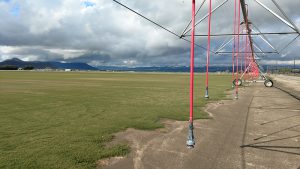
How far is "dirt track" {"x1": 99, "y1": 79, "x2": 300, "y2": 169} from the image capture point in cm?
849

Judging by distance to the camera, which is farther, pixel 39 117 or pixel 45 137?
pixel 39 117

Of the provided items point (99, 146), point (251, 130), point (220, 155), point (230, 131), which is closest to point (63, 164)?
point (99, 146)

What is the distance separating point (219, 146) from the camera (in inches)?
410

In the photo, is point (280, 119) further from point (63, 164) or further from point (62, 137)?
point (63, 164)

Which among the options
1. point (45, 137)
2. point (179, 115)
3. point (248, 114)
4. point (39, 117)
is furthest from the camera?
point (248, 114)

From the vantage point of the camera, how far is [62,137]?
11172mm

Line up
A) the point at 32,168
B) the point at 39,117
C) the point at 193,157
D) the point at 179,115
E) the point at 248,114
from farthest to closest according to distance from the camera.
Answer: the point at 248,114
the point at 179,115
the point at 39,117
the point at 193,157
the point at 32,168

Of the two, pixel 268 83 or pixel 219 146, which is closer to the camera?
pixel 219 146

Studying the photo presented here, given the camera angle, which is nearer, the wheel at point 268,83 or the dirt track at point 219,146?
the dirt track at point 219,146

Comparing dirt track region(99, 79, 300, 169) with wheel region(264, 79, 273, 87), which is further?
wheel region(264, 79, 273, 87)

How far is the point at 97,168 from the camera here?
26.3 feet

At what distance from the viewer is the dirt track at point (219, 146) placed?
8492 mm

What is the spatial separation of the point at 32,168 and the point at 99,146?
2.65m

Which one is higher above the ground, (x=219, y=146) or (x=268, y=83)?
(x=219, y=146)
